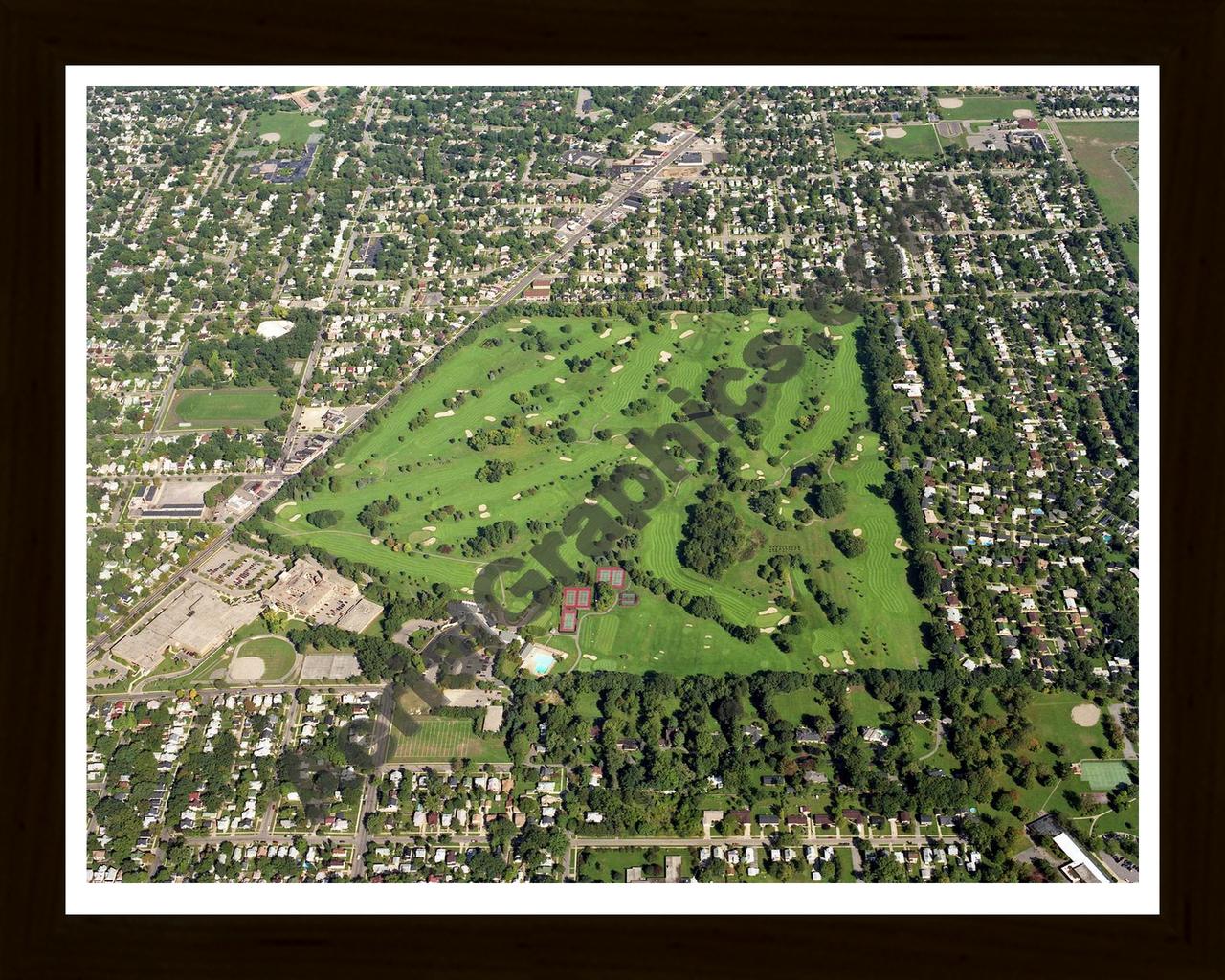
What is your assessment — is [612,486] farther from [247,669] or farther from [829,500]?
[247,669]

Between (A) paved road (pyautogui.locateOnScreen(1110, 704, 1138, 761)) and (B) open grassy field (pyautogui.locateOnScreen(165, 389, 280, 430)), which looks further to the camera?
(B) open grassy field (pyautogui.locateOnScreen(165, 389, 280, 430))

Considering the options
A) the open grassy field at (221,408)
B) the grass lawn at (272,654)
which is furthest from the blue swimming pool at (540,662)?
the open grassy field at (221,408)

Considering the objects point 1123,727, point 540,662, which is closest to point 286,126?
point 540,662

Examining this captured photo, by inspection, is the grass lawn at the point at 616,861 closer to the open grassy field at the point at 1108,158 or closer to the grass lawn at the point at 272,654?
the grass lawn at the point at 272,654

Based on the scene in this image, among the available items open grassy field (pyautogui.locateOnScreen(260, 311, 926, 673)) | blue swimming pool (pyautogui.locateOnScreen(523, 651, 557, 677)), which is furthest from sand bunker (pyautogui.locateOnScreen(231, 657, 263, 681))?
blue swimming pool (pyautogui.locateOnScreen(523, 651, 557, 677))

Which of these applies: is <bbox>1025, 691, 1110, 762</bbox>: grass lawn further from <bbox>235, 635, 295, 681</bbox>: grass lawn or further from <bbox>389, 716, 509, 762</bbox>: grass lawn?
<bbox>235, 635, 295, 681</bbox>: grass lawn
